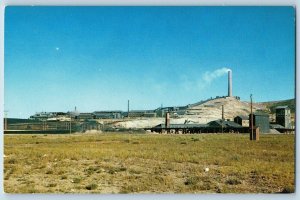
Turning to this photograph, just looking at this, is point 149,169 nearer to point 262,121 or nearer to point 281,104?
point 281,104

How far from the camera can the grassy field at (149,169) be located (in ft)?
23.4

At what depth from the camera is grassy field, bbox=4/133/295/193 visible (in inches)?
280

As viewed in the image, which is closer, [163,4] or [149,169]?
[163,4]

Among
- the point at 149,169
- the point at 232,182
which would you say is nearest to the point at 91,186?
the point at 149,169

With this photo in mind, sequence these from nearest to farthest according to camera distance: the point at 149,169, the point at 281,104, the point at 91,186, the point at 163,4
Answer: the point at 163,4
the point at 91,186
the point at 149,169
the point at 281,104

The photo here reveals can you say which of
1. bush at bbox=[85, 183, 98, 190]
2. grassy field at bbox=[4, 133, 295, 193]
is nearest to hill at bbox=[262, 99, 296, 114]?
grassy field at bbox=[4, 133, 295, 193]

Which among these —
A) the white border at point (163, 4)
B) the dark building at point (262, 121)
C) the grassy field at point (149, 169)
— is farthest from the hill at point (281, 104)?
the grassy field at point (149, 169)

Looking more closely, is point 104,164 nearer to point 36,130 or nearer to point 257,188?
point 257,188

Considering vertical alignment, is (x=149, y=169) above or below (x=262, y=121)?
below

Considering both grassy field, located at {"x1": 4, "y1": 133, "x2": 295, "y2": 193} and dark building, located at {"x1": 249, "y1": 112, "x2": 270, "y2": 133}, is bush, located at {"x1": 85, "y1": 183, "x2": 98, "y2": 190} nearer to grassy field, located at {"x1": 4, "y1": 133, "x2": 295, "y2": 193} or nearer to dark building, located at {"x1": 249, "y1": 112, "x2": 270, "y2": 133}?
grassy field, located at {"x1": 4, "y1": 133, "x2": 295, "y2": 193}

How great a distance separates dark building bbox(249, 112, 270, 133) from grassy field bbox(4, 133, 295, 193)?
116 centimetres

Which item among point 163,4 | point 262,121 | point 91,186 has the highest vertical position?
point 163,4

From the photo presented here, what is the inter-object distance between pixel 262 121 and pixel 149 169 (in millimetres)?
4254

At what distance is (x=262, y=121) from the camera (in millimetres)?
10805
